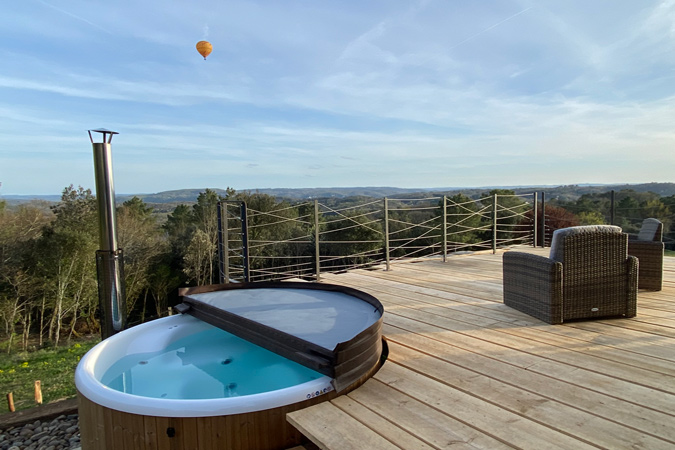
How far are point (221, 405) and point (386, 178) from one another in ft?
39.1

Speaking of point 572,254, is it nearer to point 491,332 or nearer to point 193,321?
point 491,332

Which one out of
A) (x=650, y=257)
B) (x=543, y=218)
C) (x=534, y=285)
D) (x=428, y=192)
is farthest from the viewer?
(x=428, y=192)

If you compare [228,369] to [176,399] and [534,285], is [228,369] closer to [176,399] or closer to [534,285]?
[176,399]

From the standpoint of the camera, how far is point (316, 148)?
12.0 m

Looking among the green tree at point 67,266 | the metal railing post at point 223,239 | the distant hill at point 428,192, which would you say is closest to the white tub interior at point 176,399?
the metal railing post at point 223,239

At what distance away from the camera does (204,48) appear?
5.09 metres

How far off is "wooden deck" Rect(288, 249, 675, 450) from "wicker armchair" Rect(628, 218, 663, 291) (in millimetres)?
384

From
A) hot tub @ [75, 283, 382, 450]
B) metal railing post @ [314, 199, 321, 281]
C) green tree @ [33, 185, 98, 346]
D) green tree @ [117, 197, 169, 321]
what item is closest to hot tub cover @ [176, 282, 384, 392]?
hot tub @ [75, 283, 382, 450]

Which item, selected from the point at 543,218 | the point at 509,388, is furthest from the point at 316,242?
the point at 543,218

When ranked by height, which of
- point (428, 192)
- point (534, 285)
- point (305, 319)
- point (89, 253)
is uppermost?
point (428, 192)

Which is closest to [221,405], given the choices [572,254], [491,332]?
[491,332]

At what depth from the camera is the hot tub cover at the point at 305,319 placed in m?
1.70

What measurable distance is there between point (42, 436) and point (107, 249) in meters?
1.76

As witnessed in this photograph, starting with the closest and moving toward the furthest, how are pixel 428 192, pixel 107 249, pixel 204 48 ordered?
pixel 107 249
pixel 204 48
pixel 428 192
